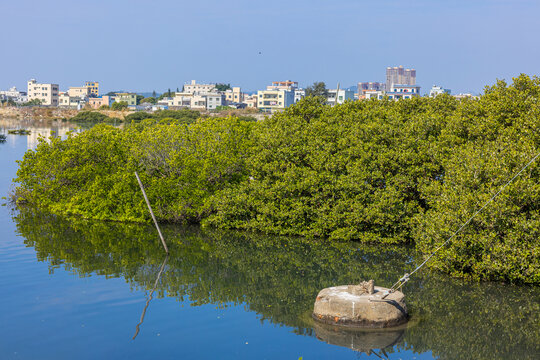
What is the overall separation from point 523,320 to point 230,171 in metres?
18.2

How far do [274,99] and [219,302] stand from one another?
500 ft

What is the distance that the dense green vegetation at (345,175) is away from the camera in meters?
21.0

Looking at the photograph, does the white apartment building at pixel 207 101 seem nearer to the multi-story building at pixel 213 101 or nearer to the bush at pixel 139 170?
the multi-story building at pixel 213 101

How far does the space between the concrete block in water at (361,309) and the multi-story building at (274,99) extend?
150 meters

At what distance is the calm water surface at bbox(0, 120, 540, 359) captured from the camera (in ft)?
49.1

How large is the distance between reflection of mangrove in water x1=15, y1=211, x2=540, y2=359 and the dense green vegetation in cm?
127

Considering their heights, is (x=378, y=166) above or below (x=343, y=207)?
above

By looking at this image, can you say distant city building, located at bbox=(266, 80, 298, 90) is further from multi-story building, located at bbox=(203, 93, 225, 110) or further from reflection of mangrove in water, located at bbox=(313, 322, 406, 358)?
reflection of mangrove in water, located at bbox=(313, 322, 406, 358)

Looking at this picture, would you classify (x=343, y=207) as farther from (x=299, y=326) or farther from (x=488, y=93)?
(x=299, y=326)

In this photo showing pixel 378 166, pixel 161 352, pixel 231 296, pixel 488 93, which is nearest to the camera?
pixel 161 352

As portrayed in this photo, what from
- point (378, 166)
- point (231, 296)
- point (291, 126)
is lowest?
point (231, 296)

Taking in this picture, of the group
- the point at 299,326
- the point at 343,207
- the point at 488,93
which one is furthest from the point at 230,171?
the point at 299,326

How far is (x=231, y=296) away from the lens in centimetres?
1944

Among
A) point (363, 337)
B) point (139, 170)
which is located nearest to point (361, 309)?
point (363, 337)
